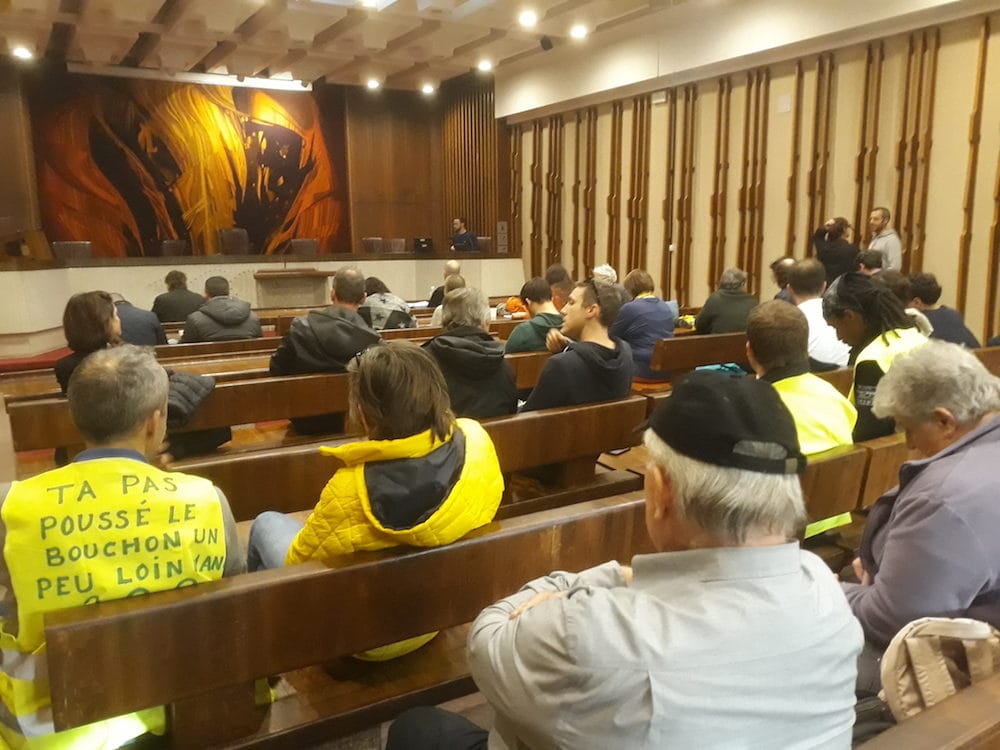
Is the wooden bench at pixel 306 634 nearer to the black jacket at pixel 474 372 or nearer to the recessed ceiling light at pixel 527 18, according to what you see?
the black jacket at pixel 474 372

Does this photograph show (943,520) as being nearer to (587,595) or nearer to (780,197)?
(587,595)

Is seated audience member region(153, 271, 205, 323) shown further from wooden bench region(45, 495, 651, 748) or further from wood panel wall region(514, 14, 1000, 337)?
wooden bench region(45, 495, 651, 748)

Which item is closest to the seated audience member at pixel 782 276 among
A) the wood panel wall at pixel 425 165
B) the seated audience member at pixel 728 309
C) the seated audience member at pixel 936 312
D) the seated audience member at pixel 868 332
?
the seated audience member at pixel 728 309

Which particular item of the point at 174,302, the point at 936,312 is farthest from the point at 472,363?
the point at 174,302

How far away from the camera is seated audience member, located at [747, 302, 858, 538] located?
2.32m

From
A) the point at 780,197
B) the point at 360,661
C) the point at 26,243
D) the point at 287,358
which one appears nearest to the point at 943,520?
the point at 360,661

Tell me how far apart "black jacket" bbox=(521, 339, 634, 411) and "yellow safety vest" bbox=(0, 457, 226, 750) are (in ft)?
5.57

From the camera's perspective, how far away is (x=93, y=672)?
137 centimetres

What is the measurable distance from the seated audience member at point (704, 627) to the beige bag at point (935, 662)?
0.89ft

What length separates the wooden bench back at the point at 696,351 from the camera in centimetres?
448

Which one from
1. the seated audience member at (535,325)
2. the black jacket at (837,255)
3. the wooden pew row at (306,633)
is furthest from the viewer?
the black jacket at (837,255)

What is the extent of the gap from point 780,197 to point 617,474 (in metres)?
5.84

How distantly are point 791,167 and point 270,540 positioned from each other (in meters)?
7.38

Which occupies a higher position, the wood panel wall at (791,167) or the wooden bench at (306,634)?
the wood panel wall at (791,167)
